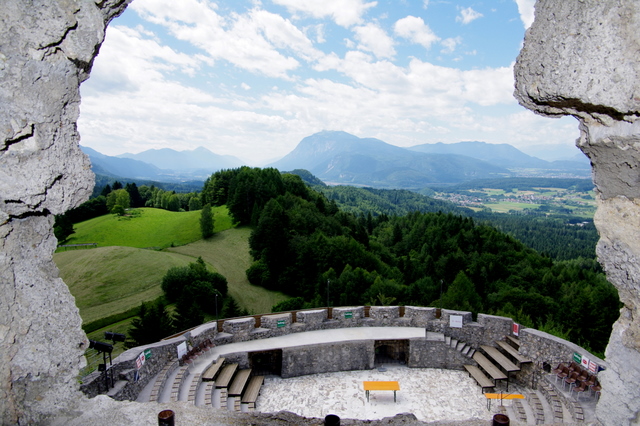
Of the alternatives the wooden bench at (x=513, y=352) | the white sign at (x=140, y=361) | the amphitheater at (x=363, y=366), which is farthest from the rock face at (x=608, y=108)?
the wooden bench at (x=513, y=352)

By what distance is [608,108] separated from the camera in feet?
13.6

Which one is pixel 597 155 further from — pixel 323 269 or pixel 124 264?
pixel 124 264

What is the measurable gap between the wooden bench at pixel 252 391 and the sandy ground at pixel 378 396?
1.25ft

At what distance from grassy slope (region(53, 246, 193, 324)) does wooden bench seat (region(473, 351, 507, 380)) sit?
2706cm

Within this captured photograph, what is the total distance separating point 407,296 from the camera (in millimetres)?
29172

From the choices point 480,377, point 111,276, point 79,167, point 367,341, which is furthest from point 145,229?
point 79,167

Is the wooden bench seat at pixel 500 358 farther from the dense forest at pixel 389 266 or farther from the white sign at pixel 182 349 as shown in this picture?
the white sign at pixel 182 349

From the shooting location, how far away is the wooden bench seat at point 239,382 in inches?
544

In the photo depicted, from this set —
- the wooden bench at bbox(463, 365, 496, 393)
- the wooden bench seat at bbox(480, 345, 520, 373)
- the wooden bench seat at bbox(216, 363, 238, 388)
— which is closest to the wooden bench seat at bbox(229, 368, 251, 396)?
the wooden bench seat at bbox(216, 363, 238, 388)

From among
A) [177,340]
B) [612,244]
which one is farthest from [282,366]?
[612,244]

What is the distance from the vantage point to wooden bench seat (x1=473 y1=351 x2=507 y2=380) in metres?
15.4

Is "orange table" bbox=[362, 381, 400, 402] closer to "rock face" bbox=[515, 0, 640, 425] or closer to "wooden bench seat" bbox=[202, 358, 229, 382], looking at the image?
"wooden bench seat" bbox=[202, 358, 229, 382]

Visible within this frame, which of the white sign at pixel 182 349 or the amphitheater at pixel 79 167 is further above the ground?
the amphitheater at pixel 79 167

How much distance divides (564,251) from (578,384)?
302 ft
